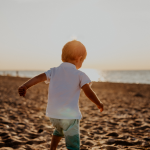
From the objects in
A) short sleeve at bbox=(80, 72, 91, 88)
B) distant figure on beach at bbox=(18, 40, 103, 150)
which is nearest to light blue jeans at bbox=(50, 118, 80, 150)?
distant figure on beach at bbox=(18, 40, 103, 150)

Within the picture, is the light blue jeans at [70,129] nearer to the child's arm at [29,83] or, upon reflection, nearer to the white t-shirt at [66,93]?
the white t-shirt at [66,93]

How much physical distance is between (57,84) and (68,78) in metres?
0.16

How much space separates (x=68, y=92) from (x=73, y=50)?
54 centimetres

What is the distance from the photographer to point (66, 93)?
196 centimetres

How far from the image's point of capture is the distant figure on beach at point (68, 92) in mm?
1939

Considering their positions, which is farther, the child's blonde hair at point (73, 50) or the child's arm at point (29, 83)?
the child's blonde hair at point (73, 50)

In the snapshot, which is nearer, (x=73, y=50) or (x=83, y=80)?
(x=83, y=80)

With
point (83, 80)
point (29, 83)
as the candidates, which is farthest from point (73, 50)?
point (29, 83)

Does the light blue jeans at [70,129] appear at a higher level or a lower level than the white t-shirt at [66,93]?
lower

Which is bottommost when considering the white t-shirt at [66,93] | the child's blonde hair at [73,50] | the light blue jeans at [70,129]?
the light blue jeans at [70,129]

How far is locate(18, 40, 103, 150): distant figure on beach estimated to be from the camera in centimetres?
194

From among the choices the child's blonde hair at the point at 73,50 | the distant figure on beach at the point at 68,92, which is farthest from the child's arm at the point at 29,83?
the child's blonde hair at the point at 73,50

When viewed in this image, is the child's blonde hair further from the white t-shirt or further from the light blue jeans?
the light blue jeans

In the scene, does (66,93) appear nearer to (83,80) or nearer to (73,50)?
(83,80)
